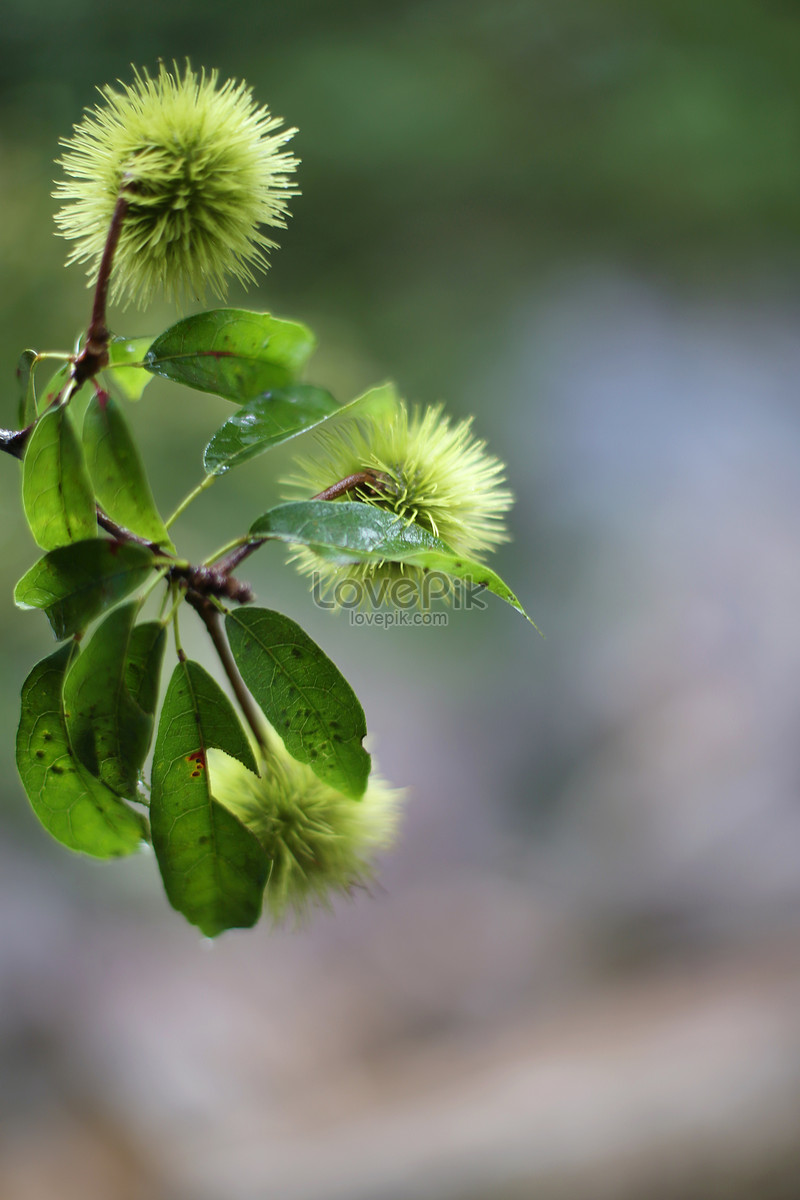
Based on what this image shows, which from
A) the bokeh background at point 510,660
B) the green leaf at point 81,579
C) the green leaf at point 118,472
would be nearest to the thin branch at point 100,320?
the green leaf at point 118,472

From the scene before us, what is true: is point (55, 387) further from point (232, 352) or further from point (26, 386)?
point (232, 352)

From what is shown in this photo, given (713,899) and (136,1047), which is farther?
(713,899)

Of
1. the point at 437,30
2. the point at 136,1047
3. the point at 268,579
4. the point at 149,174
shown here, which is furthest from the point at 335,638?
the point at 149,174

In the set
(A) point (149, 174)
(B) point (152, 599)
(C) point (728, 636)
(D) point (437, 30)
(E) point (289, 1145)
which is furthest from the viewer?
(C) point (728, 636)

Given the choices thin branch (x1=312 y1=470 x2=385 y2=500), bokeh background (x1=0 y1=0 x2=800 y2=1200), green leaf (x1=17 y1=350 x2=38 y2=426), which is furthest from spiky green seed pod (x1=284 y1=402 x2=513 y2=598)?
bokeh background (x1=0 y1=0 x2=800 y2=1200)

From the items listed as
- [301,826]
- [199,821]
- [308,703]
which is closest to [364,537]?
[308,703]

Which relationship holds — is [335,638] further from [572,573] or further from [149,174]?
[149,174]

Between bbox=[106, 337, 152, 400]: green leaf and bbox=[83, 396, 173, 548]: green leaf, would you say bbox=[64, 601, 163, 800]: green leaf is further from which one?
bbox=[106, 337, 152, 400]: green leaf

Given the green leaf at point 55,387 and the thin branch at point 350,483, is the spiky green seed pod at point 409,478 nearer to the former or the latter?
the thin branch at point 350,483
